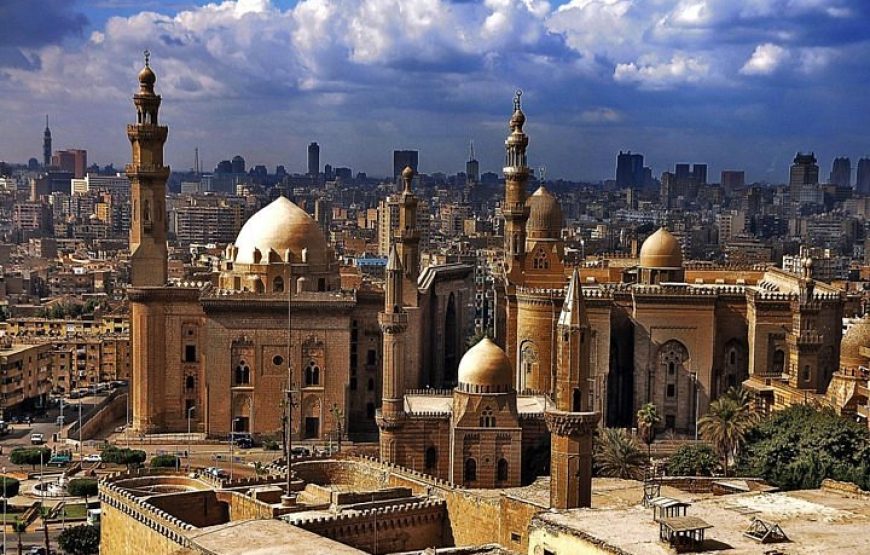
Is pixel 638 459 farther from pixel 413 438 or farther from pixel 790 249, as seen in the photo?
pixel 790 249

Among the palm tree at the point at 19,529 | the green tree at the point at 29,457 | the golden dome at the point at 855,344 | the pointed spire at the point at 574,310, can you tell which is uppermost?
the pointed spire at the point at 574,310

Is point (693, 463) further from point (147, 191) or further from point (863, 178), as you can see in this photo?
point (863, 178)

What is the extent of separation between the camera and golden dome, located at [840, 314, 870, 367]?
33.7 m

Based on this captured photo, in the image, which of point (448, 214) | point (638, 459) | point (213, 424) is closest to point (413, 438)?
point (638, 459)

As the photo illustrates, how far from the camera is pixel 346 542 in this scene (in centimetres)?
2497

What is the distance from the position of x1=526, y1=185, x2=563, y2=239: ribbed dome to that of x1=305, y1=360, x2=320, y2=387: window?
8.86m

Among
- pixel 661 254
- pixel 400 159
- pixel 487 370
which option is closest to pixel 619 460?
pixel 487 370

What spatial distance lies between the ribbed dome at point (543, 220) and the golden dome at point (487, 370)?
43.7 feet

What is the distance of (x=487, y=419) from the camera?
30875mm

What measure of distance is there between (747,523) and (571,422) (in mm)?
5264

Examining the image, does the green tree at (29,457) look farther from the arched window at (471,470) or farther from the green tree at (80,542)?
the arched window at (471,470)

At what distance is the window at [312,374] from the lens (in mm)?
39906

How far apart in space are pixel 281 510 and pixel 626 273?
25.5m

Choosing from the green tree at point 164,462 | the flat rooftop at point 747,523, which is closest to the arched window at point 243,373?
the green tree at point 164,462
